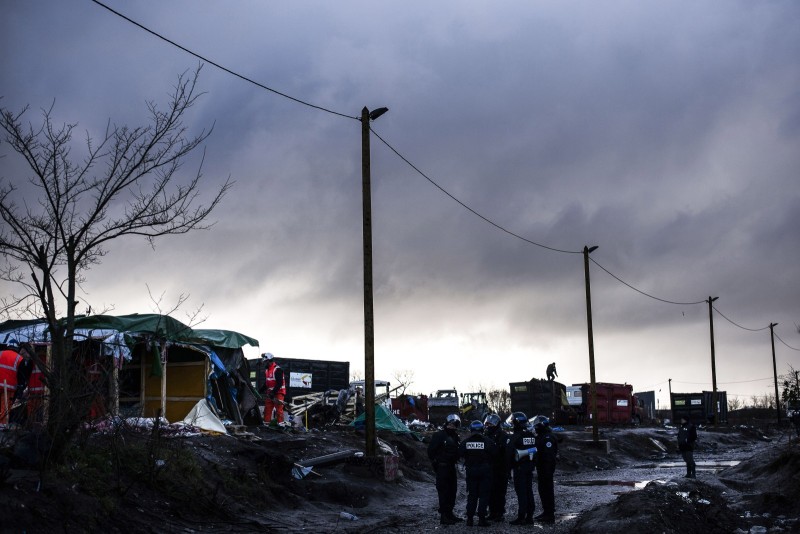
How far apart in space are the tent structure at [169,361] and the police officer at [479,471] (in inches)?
300

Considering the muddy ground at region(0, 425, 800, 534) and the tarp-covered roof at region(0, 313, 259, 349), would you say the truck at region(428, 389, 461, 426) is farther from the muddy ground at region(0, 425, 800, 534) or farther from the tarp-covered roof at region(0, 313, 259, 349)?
the tarp-covered roof at region(0, 313, 259, 349)

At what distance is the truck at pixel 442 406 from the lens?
1737 inches

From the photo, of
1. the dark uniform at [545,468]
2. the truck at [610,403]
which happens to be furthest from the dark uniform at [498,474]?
the truck at [610,403]

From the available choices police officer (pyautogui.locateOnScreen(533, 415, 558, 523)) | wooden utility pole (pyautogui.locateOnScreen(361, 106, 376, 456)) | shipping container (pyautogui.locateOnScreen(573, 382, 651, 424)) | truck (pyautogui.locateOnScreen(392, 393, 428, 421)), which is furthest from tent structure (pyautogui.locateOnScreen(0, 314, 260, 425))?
shipping container (pyautogui.locateOnScreen(573, 382, 651, 424))

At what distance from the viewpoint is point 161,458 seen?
14.8 m

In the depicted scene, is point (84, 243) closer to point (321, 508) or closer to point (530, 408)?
point (321, 508)

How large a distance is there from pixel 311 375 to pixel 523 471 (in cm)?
2503

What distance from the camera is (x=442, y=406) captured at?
44.8 meters

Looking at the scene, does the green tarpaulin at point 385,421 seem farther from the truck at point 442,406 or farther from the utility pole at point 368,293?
the truck at point 442,406

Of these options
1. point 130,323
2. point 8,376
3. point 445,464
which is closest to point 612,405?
point 130,323

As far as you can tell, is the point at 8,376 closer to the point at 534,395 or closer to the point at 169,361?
the point at 169,361

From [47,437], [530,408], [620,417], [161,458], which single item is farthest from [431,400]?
[47,437]

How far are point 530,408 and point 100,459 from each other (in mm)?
35739

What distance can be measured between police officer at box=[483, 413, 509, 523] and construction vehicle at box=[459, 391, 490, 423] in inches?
988
